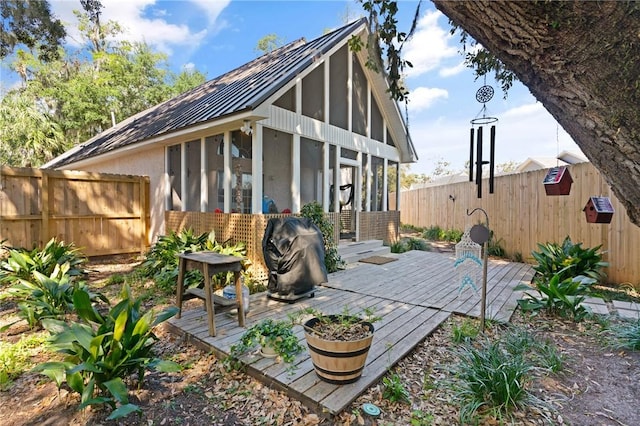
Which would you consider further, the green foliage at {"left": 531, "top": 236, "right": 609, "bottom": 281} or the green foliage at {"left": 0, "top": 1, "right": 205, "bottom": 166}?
the green foliage at {"left": 0, "top": 1, "right": 205, "bottom": 166}

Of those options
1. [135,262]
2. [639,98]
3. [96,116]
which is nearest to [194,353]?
[639,98]

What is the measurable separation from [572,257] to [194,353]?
5.75 meters

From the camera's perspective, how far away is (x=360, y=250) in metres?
8.16

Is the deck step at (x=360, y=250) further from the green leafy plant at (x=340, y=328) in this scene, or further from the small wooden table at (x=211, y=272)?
the green leafy plant at (x=340, y=328)

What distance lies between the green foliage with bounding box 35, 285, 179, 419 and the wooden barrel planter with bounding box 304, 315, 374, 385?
41.6 inches

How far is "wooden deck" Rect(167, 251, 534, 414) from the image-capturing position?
2518 millimetres

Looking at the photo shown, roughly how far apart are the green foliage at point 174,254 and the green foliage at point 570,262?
16.8ft

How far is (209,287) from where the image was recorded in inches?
132

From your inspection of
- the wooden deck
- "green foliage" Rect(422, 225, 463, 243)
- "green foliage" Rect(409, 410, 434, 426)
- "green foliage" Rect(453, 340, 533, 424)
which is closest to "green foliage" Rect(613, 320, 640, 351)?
the wooden deck

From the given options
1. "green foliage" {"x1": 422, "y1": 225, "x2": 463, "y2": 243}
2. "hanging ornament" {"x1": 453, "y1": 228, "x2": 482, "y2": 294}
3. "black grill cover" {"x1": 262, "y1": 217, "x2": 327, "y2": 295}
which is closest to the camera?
"black grill cover" {"x1": 262, "y1": 217, "x2": 327, "y2": 295}

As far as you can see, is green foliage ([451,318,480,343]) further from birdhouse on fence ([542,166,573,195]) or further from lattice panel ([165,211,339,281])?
lattice panel ([165,211,339,281])

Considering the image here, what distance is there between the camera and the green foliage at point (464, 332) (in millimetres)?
3305

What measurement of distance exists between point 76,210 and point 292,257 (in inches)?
223

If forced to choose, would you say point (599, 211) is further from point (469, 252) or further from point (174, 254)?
point (174, 254)
